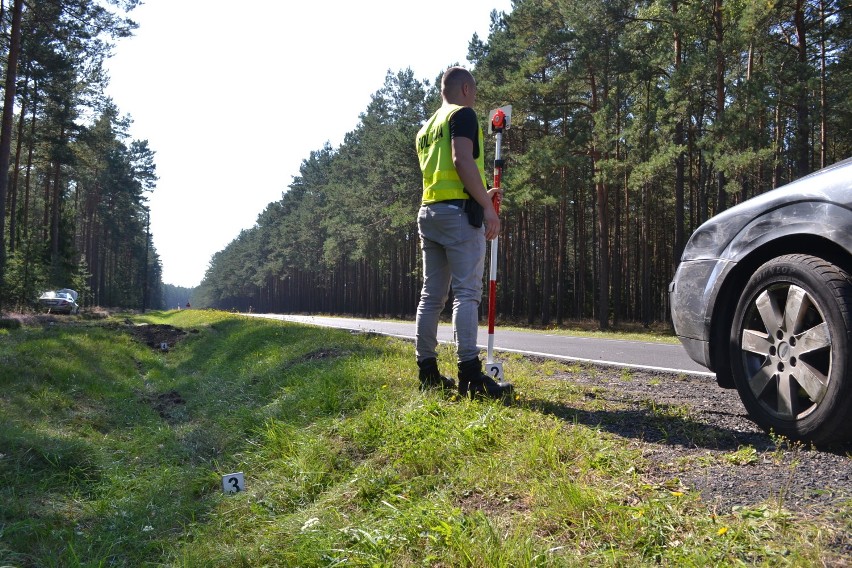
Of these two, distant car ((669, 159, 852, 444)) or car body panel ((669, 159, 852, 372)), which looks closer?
distant car ((669, 159, 852, 444))

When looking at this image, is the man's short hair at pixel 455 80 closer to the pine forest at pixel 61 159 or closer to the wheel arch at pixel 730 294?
the wheel arch at pixel 730 294

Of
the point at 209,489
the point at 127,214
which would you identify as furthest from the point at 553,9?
the point at 127,214

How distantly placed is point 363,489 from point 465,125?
251 cm

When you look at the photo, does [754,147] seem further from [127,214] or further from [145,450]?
[127,214]

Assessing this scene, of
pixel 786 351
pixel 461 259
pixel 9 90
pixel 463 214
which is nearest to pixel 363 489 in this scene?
pixel 461 259

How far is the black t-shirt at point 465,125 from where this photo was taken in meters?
3.97

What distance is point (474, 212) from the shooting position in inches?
159

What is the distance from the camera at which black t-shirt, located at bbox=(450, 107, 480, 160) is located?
13.0 feet

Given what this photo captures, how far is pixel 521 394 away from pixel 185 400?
5.71 m

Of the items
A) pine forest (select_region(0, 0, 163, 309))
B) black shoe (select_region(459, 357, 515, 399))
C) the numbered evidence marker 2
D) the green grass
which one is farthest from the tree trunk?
black shoe (select_region(459, 357, 515, 399))

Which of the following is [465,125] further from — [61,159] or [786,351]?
→ [61,159]

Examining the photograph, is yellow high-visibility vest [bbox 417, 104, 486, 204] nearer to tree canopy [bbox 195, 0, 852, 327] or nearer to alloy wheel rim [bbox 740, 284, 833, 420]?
alloy wheel rim [bbox 740, 284, 833, 420]

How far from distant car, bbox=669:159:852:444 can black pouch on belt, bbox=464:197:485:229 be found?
4.88 feet

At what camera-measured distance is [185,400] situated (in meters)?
7.97
